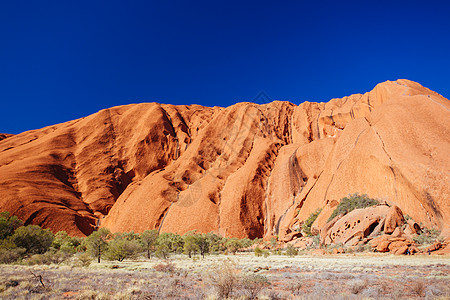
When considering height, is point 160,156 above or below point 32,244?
above

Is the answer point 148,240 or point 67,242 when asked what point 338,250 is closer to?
point 148,240

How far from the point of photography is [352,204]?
103 feet

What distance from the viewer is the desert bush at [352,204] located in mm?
30594

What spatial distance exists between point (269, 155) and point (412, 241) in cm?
3937

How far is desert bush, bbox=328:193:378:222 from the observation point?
3059 cm

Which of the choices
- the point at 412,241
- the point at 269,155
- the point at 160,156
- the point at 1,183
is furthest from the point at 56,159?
the point at 412,241

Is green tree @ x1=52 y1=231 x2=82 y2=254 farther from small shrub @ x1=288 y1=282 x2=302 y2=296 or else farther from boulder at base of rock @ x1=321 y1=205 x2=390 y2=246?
boulder at base of rock @ x1=321 y1=205 x2=390 y2=246

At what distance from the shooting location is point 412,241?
2097 centimetres

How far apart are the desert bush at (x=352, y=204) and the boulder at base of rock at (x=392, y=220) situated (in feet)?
18.2

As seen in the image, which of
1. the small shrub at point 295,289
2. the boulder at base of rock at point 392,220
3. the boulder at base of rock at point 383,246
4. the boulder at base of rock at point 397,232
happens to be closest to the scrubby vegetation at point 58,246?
the small shrub at point 295,289

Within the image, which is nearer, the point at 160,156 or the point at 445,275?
the point at 445,275

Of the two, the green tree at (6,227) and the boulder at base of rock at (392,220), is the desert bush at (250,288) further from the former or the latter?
the green tree at (6,227)

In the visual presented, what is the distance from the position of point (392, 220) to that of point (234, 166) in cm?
3763

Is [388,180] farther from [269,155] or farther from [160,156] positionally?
[160,156]
